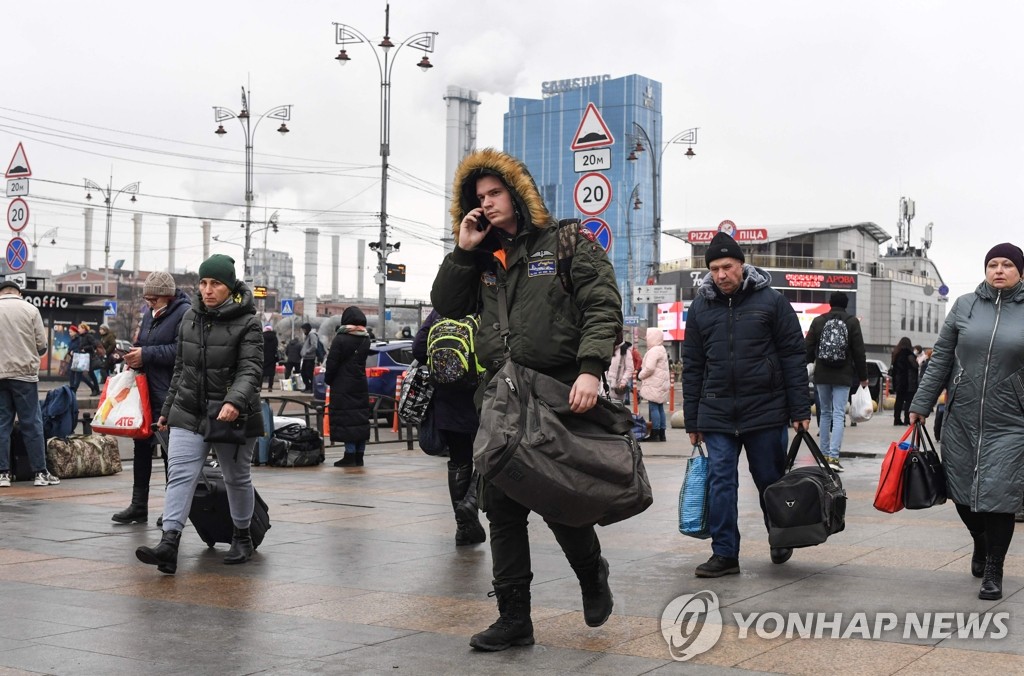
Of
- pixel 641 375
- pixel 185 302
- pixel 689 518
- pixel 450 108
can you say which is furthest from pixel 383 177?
pixel 450 108

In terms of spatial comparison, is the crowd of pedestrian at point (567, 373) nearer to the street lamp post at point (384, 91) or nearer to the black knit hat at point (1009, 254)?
the black knit hat at point (1009, 254)

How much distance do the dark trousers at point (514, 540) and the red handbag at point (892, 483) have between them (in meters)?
2.33

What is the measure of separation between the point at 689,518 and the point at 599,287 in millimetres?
2573

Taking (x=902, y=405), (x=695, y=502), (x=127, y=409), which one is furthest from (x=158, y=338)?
(x=902, y=405)

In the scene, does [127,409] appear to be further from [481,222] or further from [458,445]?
[481,222]

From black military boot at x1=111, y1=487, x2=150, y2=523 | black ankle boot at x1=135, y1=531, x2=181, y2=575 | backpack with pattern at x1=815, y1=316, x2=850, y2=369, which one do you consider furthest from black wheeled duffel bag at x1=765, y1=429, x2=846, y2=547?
backpack with pattern at x1=815, y1=316, x2=850, y2=369

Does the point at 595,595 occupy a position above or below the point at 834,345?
below

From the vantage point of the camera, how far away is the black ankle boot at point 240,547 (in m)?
7.48

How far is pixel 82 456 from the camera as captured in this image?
12547mm

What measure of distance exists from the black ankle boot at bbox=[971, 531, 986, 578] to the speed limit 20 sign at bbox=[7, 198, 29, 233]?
16.3 m

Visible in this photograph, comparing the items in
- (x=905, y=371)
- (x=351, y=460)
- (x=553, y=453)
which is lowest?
(x=351, y=460)

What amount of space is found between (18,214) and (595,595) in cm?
1666

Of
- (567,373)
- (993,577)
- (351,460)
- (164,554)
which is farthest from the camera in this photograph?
(351,460)

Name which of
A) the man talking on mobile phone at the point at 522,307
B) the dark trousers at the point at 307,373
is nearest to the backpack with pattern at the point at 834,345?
the man talking on mobile phone at the point at 522,307
